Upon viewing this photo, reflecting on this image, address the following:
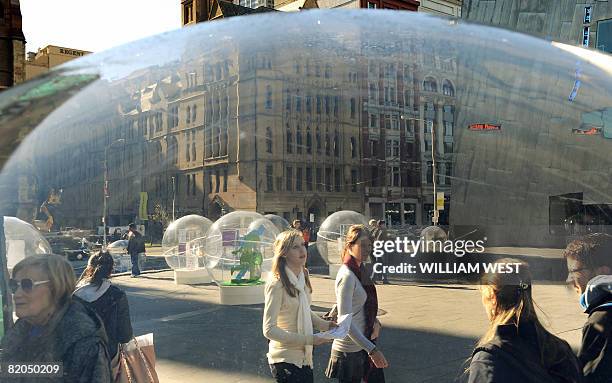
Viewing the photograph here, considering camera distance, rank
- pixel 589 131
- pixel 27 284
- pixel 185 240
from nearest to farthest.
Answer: pixel 27 284
pixel 185 240
pixel 589 131

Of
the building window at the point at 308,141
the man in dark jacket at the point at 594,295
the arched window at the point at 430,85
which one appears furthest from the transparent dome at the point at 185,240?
the man in dark jacket at the point at 594,295

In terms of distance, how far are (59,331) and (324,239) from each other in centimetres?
90

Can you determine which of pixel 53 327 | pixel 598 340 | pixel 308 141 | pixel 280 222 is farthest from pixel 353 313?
pixel 53 327

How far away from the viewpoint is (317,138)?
2.14 metres

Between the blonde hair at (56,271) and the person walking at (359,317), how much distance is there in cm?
90

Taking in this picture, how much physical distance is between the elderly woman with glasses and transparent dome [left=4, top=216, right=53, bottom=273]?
0.03m

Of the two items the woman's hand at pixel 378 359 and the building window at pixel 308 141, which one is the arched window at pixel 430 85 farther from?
the woman's hand at pixel 378 359

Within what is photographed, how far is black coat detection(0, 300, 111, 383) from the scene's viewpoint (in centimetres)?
183

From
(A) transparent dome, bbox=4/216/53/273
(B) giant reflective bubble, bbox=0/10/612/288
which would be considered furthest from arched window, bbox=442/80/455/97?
(A) transparent dome, bbox=4/216/53/273

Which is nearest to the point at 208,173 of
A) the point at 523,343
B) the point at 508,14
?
the point at 523,343

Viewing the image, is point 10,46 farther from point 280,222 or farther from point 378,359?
point 378,359

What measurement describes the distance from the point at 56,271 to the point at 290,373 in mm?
860

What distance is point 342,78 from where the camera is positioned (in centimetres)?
219

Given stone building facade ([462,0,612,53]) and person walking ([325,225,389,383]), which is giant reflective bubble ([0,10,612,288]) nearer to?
person walking ([325,225,389,383])
